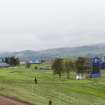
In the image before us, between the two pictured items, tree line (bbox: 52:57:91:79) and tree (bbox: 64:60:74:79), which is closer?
tree line (bbox: 52:57:91:79)

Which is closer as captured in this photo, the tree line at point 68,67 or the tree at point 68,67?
the tree line at point 68,67

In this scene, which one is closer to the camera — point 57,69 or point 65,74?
point 57,69

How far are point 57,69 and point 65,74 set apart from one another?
9296mm

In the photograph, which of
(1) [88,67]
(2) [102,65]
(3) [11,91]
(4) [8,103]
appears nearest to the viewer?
(4) [8,103]

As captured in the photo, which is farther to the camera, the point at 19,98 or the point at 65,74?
the point at 65,74

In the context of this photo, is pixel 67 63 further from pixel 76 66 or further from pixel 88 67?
pixel 88 67

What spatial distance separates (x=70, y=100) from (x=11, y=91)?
6133mm

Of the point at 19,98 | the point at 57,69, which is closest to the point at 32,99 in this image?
the point at 19,98

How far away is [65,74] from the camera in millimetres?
105125

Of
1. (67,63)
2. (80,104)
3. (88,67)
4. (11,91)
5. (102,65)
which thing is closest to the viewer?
(80,104)

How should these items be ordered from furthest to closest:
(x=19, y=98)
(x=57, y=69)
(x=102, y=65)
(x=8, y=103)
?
(x=102, y=65)
(x=57, y=69)
(x=19, y=98)
(x=8, y=103)

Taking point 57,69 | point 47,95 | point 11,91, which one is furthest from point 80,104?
point 57,69

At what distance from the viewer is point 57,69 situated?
316 ft

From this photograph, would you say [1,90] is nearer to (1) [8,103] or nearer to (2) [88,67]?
(1) [8,103]
